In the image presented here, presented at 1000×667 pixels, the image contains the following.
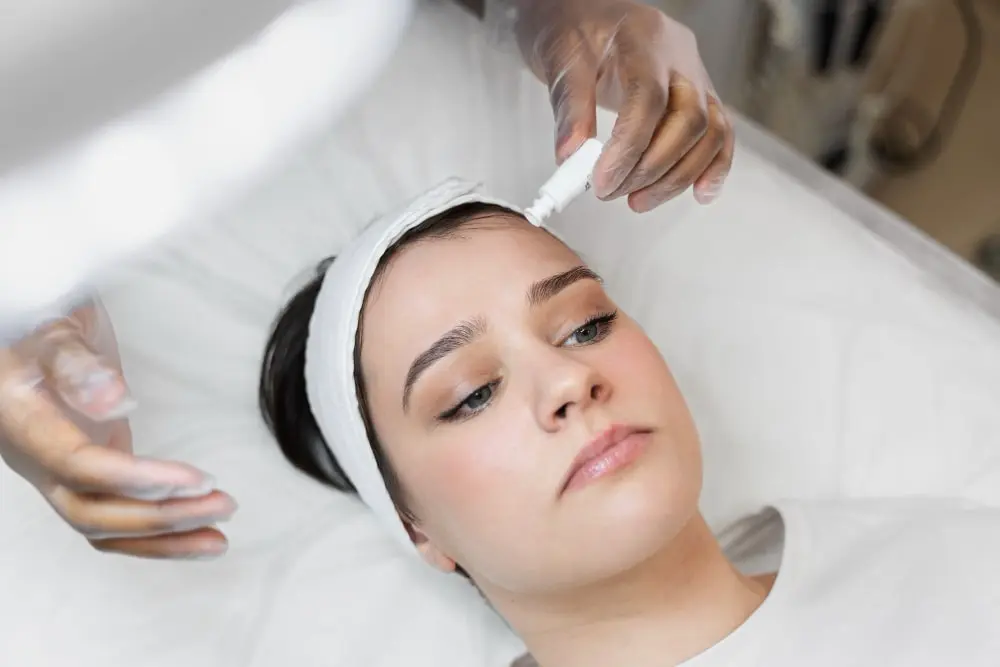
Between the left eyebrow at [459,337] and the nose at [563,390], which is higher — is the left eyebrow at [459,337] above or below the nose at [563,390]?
above

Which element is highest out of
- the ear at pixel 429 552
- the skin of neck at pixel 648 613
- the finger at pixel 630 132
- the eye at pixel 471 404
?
the finger at pixel 630 132

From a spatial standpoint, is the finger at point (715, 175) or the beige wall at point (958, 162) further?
the beige wall at point (958, 162)

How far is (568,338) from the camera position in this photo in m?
0.77

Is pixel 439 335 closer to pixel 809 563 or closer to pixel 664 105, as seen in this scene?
pixel 664 105

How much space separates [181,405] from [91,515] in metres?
0.32

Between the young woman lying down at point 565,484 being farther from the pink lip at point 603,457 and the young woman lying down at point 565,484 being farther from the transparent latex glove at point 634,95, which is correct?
the transparent latex glove at point 634,95

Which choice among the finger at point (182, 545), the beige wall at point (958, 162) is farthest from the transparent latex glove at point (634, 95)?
the beige wall at point (958, 162)

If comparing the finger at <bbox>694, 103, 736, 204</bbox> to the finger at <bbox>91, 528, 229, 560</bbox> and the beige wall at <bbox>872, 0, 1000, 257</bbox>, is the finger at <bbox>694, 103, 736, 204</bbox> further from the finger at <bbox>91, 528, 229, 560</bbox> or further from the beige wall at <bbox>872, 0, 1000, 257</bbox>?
the beige wall at <bbox>872, 0, 1000, 257</bbox>

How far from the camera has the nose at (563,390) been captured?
0.70 metres

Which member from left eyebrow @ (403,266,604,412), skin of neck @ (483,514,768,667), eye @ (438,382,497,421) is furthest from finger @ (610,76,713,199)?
skin of neck @ (483,514,768,667)

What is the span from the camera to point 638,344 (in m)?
0.80

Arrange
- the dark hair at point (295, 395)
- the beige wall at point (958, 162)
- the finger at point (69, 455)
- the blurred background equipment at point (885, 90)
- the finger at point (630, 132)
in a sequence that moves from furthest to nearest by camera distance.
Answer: the beige wall at point (958, 162), the blurred background equipment at point (885, 90), the dark hair at point (295, 395), the finger at point (630, 132), the finger at point (69, 455)

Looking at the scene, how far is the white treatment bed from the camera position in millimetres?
890

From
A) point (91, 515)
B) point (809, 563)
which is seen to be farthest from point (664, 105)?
point (91, 515)
